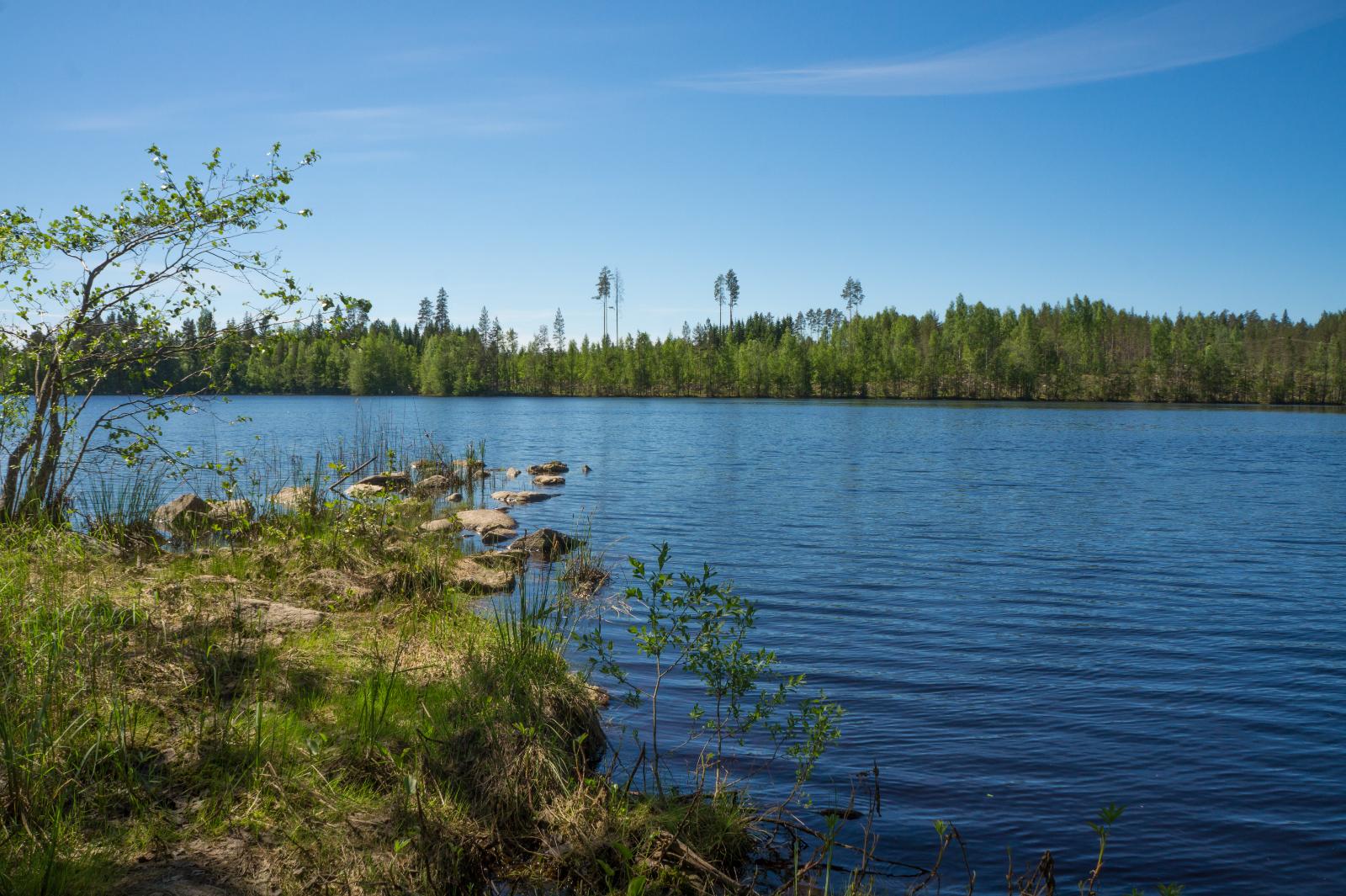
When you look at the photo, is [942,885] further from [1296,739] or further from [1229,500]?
[1229,500]

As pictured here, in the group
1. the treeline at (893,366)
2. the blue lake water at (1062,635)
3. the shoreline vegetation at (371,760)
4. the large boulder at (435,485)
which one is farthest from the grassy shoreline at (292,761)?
the treeline at (893,366)

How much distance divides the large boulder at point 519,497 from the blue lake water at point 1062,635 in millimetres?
950

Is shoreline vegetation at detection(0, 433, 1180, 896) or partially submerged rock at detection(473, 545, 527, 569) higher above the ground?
shoreline vegetation at detection(0, 433, 1180, 896)

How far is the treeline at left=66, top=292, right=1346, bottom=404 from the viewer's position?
116 m

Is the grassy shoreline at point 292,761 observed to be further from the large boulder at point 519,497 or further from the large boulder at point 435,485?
the large boulder at point 519,497

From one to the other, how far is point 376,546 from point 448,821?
296 inches

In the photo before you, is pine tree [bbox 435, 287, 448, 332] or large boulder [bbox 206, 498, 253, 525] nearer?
large boulder [bbox 206, 498, 253, 525]

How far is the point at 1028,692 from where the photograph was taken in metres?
9.11

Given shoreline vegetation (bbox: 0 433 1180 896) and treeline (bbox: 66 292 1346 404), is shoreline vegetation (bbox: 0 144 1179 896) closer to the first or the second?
shoreline vegetation (bbox: 0 433 1180 896)

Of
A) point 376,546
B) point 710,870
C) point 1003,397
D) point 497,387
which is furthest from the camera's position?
A: point 497,387

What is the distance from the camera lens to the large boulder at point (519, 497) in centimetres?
2520

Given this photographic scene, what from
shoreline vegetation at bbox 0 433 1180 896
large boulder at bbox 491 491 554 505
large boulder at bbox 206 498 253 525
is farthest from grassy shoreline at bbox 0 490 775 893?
large boulder at bbox 491 491 554 505

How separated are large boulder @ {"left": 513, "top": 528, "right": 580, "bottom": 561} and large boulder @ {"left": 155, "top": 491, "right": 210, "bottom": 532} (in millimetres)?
5203

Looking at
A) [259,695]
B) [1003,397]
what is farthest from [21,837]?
[1003,397]
